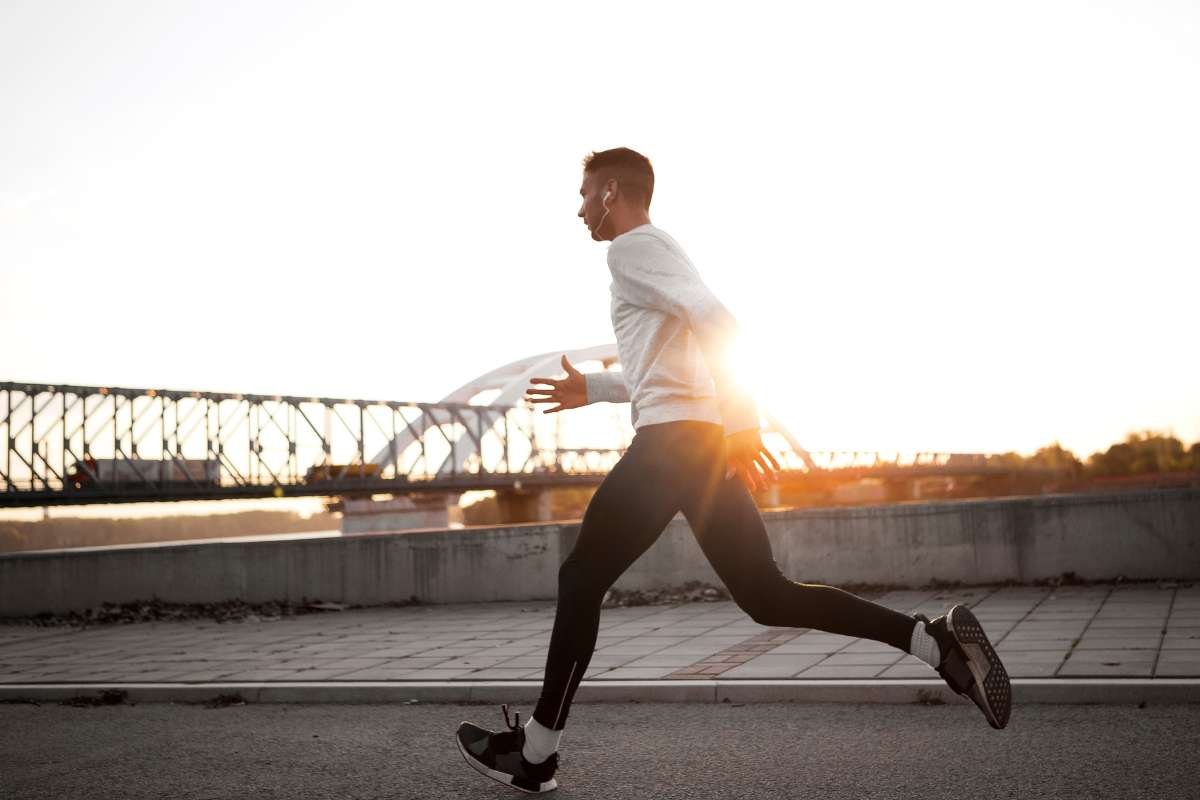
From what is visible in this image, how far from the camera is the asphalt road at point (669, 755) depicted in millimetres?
3896

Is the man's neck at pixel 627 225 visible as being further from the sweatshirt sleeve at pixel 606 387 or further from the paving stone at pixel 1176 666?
the paving stone at pixel 1176 666

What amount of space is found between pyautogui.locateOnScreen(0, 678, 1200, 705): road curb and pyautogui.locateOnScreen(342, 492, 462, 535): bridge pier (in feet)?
223

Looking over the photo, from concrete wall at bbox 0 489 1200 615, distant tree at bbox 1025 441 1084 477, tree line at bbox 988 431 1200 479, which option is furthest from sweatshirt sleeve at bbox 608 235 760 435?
distant tree at bbox 1025 441 1084 477

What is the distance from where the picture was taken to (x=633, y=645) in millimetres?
7742

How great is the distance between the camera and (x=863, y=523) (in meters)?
10.6

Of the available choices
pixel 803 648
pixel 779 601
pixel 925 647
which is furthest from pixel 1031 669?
pixel 779 601

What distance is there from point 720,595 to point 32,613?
7.79m

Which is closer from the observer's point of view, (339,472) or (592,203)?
(592,203)

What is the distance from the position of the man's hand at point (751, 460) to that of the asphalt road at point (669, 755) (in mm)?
1039

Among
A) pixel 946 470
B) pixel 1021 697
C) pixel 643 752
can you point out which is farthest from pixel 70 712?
pixel 946 470

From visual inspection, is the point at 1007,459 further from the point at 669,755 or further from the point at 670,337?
the point at 670,337

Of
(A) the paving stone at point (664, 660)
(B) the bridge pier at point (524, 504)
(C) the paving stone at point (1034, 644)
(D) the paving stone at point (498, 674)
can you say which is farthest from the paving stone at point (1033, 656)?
(B) the bridge pier at point (524, 504)

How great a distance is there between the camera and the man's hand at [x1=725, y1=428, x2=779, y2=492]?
3590 millimetres

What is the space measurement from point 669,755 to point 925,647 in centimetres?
121
